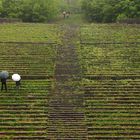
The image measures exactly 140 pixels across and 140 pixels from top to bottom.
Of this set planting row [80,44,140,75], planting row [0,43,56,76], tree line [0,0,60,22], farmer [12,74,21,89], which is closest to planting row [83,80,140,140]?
planting row [80,44,140,75]

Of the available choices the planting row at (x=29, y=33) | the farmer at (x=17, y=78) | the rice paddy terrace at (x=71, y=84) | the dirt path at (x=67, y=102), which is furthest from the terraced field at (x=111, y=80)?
the farmer at (x=17, y=78)

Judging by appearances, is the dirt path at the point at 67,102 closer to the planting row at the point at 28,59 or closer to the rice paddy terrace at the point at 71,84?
the rice paddy terrace at the point at 71,84

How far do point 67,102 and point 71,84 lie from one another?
8.09ft

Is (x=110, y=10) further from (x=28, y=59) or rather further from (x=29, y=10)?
(x=28, y=59)

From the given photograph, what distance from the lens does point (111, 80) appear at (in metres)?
24.5

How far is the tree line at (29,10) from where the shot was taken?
4194 centimetres

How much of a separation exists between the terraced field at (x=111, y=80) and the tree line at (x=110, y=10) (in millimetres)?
4470

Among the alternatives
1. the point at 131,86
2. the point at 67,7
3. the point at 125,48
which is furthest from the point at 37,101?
the point at 67,7

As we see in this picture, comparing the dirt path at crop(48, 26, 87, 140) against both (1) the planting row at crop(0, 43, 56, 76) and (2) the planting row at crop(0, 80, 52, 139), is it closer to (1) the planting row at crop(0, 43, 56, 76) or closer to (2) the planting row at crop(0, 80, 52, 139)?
(2) the planting row at crop(0, 80, 52, 139)

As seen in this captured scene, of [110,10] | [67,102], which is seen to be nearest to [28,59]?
[67,102]

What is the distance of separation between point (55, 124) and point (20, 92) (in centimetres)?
399

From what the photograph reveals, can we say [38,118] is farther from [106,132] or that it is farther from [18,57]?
[18,57]

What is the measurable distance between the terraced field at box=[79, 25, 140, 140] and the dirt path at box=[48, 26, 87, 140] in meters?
0.45

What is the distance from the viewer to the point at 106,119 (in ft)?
66.0
